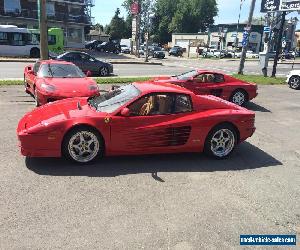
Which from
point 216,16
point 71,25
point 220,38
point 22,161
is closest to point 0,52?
point 71,25

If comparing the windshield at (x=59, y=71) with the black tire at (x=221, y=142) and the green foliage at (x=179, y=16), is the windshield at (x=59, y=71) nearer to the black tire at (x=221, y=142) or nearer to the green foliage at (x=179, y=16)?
the black tire at (x=221, y=142)

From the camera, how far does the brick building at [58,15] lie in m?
42.5

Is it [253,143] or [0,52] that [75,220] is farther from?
[0,52]

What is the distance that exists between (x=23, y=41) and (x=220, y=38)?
54559mm

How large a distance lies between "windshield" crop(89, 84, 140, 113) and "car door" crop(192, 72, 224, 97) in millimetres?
5246

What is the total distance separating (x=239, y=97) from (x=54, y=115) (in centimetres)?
799

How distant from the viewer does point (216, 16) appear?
11881 cm

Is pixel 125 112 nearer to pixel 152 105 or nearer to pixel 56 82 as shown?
pixel 152 105

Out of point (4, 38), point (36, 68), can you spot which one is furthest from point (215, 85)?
point (4, 38)

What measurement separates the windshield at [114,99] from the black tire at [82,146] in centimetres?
52

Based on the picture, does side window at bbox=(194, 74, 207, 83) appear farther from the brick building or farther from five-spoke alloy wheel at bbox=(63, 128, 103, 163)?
the brick building

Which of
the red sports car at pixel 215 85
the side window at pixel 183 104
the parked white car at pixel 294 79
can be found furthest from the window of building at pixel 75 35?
the side window at pixel 183 104

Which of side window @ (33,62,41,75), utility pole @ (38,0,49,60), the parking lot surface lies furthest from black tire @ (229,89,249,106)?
utility pole @ (38,0,49,60)

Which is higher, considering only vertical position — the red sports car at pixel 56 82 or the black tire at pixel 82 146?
the red sports car at pixel 56 82
